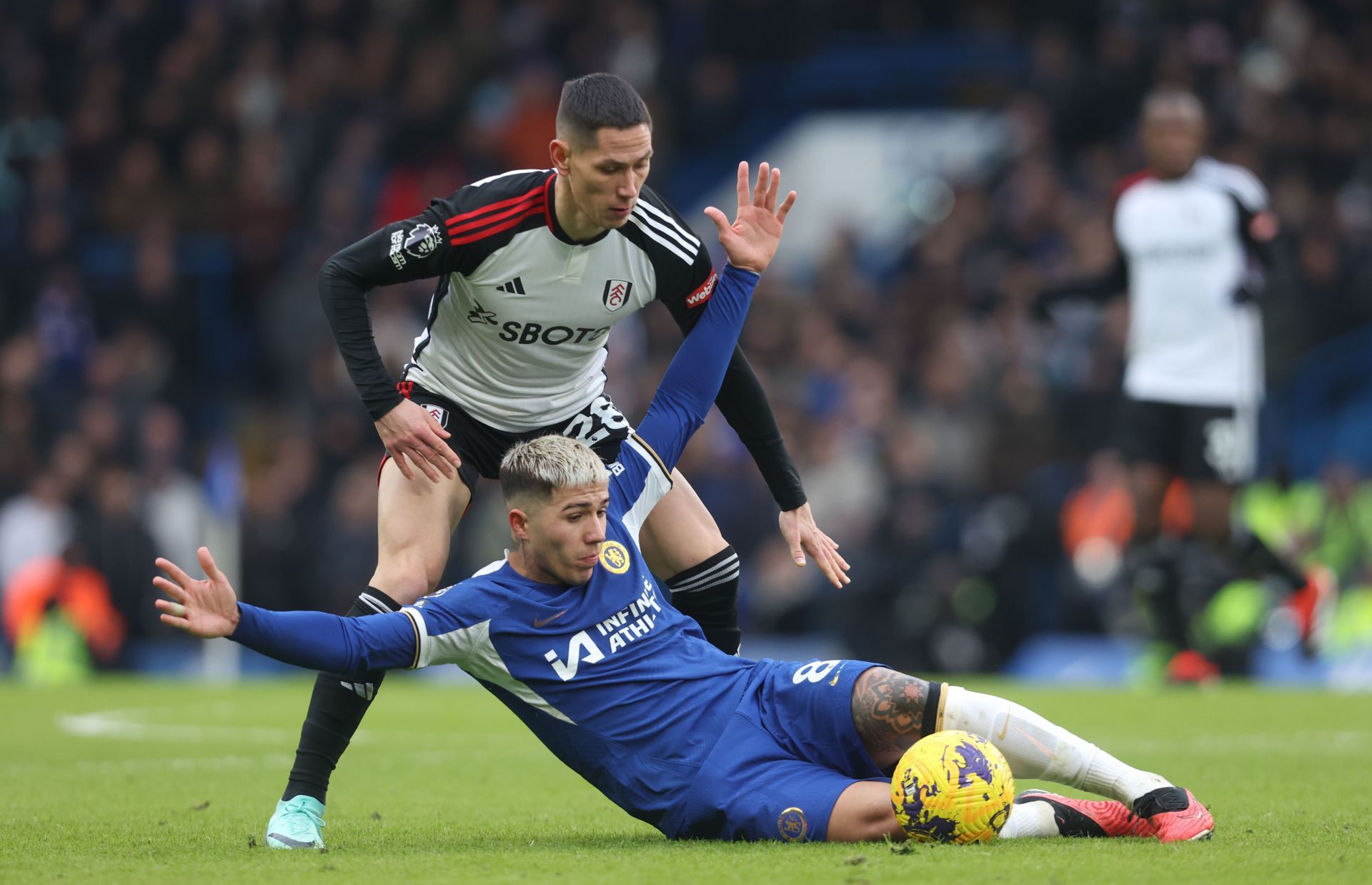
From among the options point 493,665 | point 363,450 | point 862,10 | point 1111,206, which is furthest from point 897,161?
point 493,665

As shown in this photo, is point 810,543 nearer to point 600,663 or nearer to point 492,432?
point 600,663

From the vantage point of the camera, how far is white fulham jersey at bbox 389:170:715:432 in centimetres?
579

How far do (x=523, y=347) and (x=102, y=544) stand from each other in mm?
10534

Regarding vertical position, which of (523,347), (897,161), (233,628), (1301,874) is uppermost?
(897,161)

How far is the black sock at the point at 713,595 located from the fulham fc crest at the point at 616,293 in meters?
0.91

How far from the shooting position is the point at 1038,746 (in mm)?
4887

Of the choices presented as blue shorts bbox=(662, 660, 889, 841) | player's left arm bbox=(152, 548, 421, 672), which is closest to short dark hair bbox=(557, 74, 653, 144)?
player's left arm bbox=(152, 548, 421, 672)

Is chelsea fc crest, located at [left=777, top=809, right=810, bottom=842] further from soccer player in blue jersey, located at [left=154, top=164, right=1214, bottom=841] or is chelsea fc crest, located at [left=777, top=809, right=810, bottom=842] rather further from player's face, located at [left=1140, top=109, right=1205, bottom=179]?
player's face, located at [left=1140, top=109, right=1205, bottom=179]

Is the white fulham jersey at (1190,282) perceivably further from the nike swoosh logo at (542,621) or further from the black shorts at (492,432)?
the nike swoosh logo at (542,621)

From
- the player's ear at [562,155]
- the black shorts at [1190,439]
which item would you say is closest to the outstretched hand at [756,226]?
the player's ear at [562,155]

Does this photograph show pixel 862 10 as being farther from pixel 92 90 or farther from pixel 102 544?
pixel 102 544

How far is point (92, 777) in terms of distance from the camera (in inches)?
292

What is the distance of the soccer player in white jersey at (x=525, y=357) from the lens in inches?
217

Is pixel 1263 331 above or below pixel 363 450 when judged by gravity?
above
